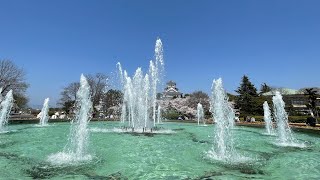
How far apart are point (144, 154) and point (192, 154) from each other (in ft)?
7.83

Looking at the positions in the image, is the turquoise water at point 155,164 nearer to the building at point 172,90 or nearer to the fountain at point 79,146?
the fountain at point 79,146

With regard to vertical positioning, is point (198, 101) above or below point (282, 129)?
above

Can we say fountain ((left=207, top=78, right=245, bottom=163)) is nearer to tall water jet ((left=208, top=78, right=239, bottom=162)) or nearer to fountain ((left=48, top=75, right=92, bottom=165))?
tall water jet ((left=208, top=78, right=239, bottom=162))

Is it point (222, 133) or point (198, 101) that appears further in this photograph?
point (198, 101)

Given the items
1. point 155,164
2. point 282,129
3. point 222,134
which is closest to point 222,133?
point 222,134

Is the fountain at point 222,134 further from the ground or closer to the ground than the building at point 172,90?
closer to the ground

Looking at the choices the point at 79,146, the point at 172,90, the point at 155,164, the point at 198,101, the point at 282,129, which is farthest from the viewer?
the point at 172,90

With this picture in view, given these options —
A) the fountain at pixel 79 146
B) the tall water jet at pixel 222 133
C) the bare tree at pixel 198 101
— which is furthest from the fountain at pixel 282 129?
the bare tree at pixel 198 101

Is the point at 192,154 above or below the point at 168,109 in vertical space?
below

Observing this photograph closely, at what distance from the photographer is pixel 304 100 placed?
282 feet

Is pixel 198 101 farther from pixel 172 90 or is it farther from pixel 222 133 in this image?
pixel 222 133

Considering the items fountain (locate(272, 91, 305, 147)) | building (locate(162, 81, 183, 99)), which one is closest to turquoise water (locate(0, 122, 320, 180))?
fountain (locate(272, 91, 305, 147))

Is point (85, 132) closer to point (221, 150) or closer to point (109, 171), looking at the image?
point (109, 171)

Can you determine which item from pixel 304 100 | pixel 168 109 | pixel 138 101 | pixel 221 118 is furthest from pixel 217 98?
pixel 304 100
